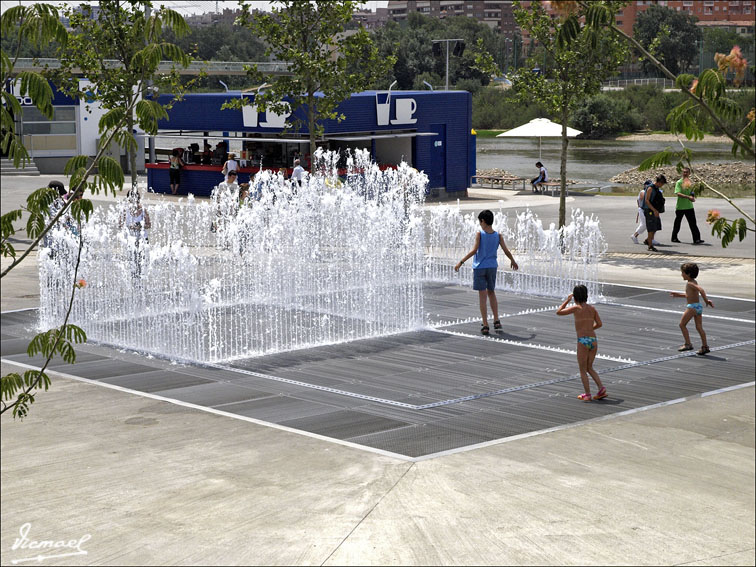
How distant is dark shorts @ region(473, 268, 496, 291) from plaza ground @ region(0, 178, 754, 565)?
Answer: 12.4 ft

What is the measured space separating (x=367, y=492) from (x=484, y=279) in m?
6.13

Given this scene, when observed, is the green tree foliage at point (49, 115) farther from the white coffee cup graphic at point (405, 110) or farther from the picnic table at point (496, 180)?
the picnic table at point (496, 180)

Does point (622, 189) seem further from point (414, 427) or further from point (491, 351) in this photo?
point (414, 427)

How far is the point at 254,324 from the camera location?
14258 mm

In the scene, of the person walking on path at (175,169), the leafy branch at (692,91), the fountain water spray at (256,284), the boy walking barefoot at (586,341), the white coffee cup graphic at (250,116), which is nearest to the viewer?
the leafy branch at (692,91)

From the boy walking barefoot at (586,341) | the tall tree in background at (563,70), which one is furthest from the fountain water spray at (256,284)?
the tall tree in background at (563,70)

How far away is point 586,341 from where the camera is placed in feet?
34.6

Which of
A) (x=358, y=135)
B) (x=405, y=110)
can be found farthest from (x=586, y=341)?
(x=405, y=110)

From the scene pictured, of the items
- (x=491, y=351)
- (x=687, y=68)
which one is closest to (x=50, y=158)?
(x=491, y=351)

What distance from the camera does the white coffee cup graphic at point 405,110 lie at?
33.7 m

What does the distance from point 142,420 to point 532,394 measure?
3719 mm

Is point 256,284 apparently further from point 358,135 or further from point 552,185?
point 552,185

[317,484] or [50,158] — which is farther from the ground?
[50,158]

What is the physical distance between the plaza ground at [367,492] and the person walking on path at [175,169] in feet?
79.8
